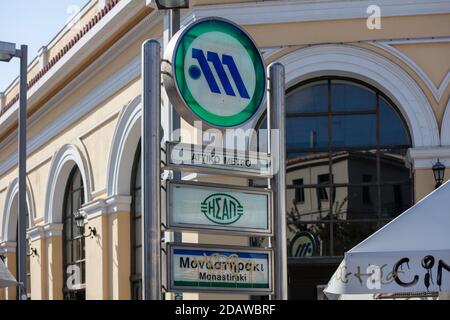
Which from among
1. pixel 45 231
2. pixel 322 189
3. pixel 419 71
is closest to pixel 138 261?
pixel 322 189

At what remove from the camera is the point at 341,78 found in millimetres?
16594

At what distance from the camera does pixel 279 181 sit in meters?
6.91

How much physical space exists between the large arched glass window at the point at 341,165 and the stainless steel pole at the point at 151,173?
10.4 meters

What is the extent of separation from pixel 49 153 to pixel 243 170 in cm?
1872

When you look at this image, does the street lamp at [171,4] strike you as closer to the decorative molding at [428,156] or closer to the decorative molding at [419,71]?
the decorative molding at [428,156]

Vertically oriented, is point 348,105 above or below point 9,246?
above

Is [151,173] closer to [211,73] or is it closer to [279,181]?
[211,73]

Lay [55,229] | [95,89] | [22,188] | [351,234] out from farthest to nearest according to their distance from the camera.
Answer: [55,229] < [95,89] < [22,188] < [351,234]

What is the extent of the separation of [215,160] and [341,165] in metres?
10.2

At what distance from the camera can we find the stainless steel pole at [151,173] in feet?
19.6
